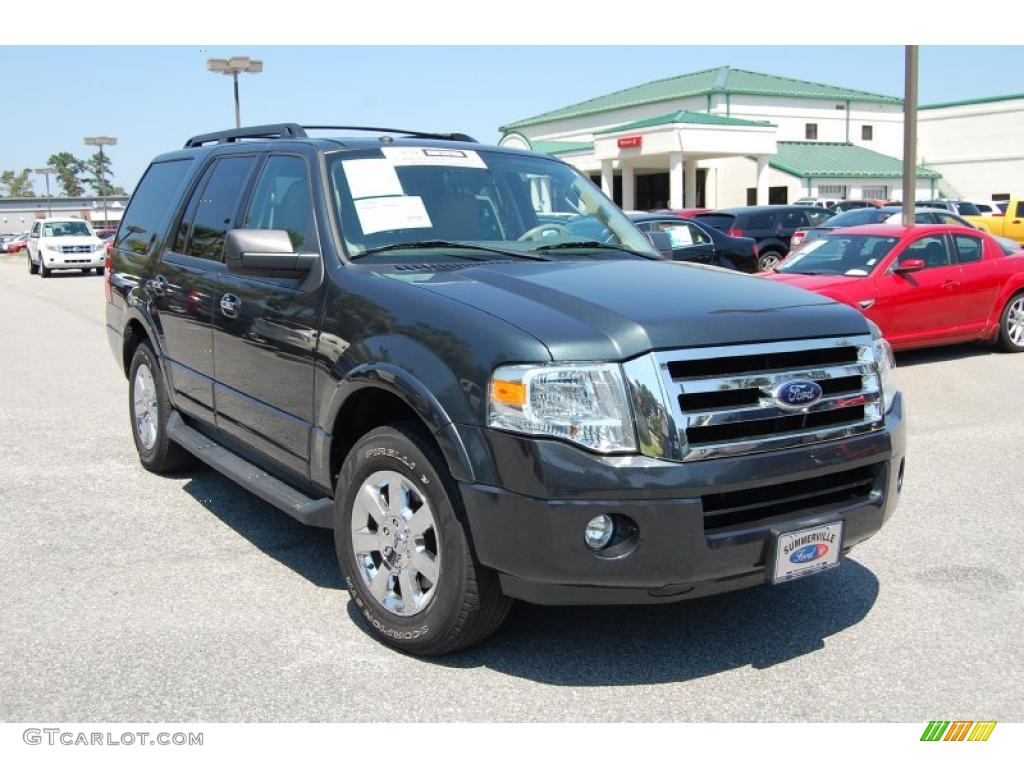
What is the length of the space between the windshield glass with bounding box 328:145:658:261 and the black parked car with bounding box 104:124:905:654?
14mm

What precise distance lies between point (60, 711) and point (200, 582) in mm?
1249

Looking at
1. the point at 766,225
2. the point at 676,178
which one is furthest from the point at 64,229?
the point at 676,178

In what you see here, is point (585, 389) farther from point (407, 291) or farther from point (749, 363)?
point (407, 291)

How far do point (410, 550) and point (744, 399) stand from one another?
4.36 ft

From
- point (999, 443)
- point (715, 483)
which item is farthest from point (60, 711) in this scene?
point (999, 443)

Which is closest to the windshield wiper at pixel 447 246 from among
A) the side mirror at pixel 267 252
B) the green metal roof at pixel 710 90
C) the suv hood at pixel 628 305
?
the suv hood at pixel 628 305

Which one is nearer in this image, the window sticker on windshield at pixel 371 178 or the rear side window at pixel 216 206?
the window sticker on windshield at pixel 371 178

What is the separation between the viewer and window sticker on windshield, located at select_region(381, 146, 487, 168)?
15.5 feet

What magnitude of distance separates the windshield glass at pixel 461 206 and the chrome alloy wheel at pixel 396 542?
108 cm

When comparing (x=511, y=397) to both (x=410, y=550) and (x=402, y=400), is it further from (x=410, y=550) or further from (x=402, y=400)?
(x=410, y=550)

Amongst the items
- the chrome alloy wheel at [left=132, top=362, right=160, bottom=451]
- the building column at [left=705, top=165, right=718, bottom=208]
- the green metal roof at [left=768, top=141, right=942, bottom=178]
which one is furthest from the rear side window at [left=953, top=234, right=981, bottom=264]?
the green metal roof at [left=768, top=141, right=942, bottom=178]

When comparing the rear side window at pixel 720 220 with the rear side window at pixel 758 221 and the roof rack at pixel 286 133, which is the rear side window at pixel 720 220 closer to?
the rear side window at pixel 758 221

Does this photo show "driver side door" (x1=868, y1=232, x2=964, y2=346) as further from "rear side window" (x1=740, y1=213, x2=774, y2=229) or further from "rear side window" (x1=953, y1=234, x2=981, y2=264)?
"rear side window" (x1=740, y1=213, x2=774, y2=229)

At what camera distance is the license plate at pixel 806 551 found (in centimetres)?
345
